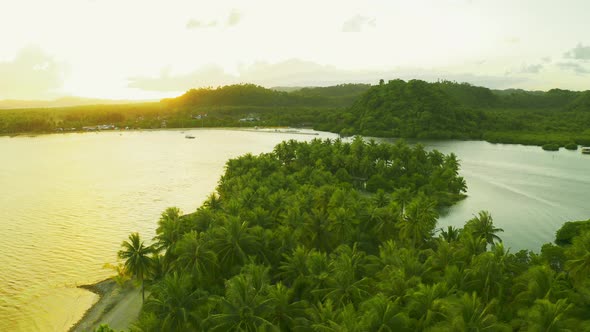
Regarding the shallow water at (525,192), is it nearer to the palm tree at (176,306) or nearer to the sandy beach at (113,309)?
the palm tree at (176,306)

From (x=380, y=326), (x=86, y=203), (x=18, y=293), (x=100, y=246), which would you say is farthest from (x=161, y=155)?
(x=380, y=326)

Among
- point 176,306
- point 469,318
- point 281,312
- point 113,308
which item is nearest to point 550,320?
point 469,318

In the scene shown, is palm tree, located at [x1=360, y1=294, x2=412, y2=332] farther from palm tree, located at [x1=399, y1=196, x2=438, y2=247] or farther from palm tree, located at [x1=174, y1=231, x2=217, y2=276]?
palm tree, located at [x1=399, y1=196, x2=438, y2=247]

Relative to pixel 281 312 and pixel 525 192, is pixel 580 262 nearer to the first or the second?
pixel 281 312

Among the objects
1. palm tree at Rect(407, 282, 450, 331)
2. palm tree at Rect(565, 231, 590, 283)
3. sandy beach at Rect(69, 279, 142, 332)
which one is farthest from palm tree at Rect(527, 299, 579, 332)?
sandy beach at Rect(69, 279, 142, 332)

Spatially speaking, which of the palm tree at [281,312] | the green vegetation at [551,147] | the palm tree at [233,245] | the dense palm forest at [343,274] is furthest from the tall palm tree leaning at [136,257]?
the green vegetation at [551,147]

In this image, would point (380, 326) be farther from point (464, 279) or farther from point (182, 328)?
point (182, 328)
